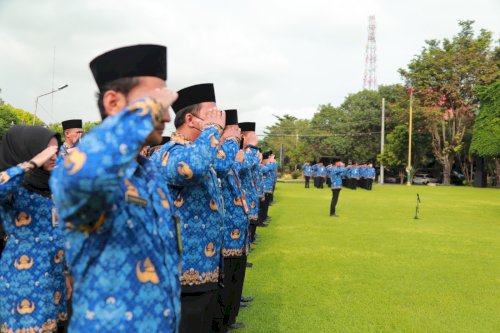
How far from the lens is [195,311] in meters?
3.45

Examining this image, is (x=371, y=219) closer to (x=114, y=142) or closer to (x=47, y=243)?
(x=47, y=243)

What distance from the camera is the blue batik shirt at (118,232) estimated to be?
1629 mm

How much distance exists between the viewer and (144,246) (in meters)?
1.92

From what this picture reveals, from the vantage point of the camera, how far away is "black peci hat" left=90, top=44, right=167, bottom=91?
2.05 meters

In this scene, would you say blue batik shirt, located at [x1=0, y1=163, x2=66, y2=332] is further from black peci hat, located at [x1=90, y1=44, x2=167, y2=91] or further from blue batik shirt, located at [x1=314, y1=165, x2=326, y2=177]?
blue batik shirt, located at [x1=314, y1=165, x2=326, y2=177]

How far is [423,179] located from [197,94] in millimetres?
46062

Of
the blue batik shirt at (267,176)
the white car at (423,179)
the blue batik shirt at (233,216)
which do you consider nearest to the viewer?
the blue batik shirt at (233,216)

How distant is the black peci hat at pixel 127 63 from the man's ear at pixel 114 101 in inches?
2.9

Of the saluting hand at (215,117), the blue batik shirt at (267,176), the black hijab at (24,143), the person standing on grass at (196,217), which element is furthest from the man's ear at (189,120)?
the blue batik shirt at (267,176)

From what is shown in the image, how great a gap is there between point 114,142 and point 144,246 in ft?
1.59

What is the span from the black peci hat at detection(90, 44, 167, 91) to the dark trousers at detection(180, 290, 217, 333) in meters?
1.88

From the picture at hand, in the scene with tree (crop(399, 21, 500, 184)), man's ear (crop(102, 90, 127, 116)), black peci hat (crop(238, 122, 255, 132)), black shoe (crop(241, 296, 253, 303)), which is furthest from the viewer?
tree (crop(399, 21, 500, 184))

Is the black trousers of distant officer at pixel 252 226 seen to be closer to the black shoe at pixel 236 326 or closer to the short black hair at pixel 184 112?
the black shoe at pixel 236 326

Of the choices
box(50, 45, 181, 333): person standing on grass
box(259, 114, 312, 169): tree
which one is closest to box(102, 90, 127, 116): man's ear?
box(50, 45, 181, 333): person standing on grass
